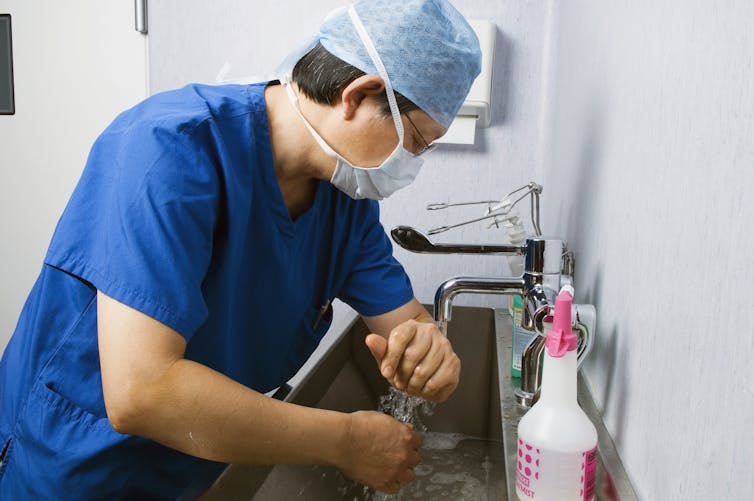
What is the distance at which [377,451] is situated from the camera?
2.43ft

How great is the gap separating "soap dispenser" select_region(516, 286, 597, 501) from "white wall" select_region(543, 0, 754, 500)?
0.20 feet

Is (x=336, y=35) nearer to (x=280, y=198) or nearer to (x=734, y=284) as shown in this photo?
(x=280, y=198)

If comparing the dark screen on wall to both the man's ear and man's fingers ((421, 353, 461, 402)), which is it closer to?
the man's ear

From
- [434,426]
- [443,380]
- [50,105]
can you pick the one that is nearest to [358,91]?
[443,380]

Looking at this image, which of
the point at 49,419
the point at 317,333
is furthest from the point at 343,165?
the point at 49,419

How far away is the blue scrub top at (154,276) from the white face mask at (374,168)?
0.09 metres

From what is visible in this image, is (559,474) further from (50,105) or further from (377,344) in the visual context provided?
(50,105)

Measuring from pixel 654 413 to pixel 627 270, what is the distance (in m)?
0.18

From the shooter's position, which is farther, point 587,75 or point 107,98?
point 107,98

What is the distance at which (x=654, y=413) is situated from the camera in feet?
1.76

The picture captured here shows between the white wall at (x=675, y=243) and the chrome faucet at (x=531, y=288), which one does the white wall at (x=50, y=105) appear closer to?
the chrome faucet at (x=531, y=288)

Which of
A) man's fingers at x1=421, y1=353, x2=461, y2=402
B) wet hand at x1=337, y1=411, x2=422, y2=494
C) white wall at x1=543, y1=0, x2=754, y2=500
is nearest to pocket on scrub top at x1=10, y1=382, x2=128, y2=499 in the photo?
wet hand at x1=337, y1=411, x2=422, y2=494

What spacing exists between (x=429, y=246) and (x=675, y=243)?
481 mm

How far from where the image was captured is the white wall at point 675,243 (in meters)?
0.38
